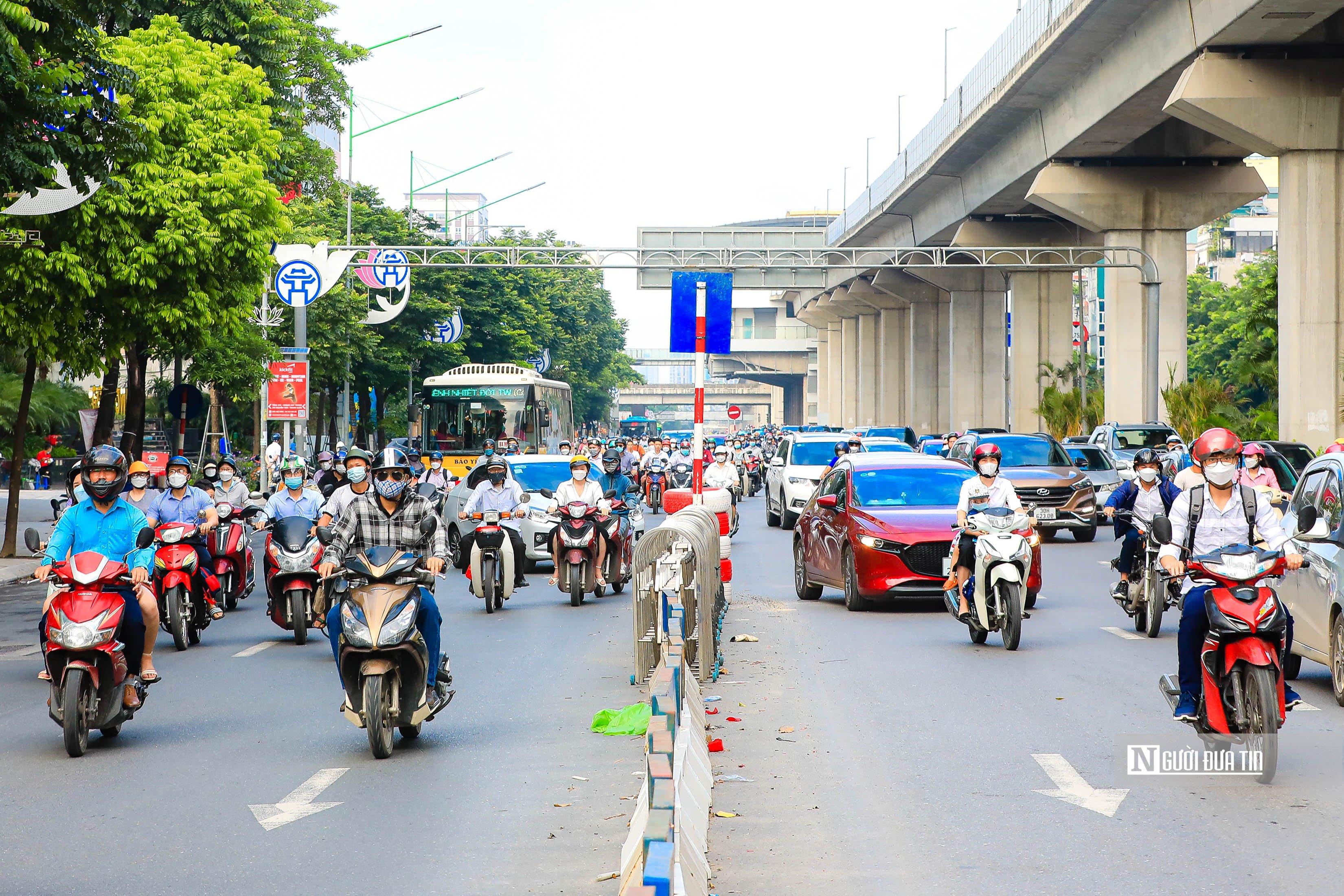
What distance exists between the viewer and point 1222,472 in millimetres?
8375

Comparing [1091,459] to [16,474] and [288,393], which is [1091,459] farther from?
[16,474]

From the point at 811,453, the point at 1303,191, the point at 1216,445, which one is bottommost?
the point at 811,453

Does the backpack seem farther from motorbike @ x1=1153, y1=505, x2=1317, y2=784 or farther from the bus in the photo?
the bus

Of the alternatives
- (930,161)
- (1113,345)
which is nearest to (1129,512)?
(1113,345)

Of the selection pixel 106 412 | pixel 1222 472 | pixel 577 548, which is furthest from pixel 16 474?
pixel 1222 472

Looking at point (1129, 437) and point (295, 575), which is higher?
point (1129, 437)

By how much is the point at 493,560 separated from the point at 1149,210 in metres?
29.5

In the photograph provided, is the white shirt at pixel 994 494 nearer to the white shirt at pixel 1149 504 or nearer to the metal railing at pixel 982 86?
the white shirt at pixel 1149 504

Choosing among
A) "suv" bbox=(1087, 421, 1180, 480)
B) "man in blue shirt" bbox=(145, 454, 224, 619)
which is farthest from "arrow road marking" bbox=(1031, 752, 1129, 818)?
"suv" bbox=(1087, 421, 1180, 480)

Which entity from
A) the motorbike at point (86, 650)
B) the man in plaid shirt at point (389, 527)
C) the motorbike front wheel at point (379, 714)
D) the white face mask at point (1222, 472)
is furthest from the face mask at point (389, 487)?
the white face mask at point (1222, 472)

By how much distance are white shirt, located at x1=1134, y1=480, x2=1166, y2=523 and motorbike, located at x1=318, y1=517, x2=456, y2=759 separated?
810 cm

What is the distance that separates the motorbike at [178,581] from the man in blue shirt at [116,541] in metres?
4.09

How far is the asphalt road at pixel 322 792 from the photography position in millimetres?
6246

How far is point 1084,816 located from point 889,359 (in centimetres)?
7817
